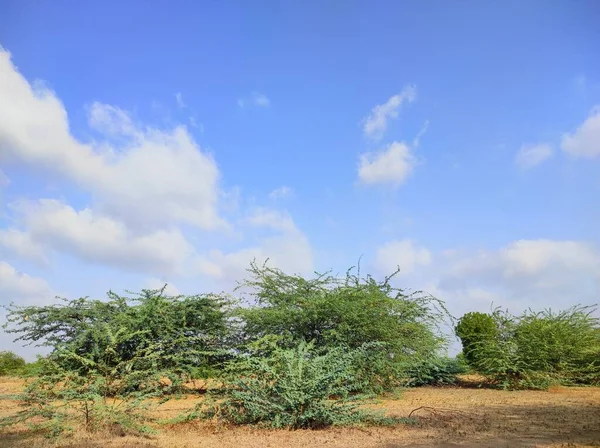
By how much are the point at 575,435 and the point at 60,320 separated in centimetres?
1411

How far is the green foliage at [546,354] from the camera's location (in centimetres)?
1745

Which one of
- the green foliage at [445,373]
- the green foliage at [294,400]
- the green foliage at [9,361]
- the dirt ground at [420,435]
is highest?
the green foliage at [9,361]

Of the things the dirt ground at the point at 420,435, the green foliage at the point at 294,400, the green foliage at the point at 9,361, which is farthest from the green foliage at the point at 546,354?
the green foliage at the point at 9,361

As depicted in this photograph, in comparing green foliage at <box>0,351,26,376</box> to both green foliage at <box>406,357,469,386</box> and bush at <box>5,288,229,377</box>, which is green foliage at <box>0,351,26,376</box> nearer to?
bush at <box>5,288,229,377</box>

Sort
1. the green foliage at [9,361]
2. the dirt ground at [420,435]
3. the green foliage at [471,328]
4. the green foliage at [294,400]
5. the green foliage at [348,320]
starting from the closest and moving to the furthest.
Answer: the dirt ground at [420,435] < the green foliage at [294,400] < the green foliage at [348,320] < the green foliage at [471,328] < the green foliage at [9,361]

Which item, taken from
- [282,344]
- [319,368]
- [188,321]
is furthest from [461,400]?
[188,321]

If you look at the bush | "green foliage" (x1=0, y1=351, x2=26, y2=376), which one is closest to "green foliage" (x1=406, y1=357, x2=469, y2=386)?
the bush

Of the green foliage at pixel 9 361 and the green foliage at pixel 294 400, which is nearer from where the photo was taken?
the green foliage at pixel 294 400

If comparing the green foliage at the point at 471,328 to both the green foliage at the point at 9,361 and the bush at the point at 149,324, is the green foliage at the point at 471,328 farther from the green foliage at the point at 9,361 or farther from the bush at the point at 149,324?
the green foliage at the point at 9,361

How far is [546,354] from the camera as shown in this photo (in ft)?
56.9

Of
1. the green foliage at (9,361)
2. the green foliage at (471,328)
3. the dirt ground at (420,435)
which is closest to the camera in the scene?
the dirt ground at (420,435)

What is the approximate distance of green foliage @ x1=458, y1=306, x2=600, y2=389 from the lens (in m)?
17.5

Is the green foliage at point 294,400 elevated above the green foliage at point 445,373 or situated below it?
below

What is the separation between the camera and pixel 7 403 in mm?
13352
